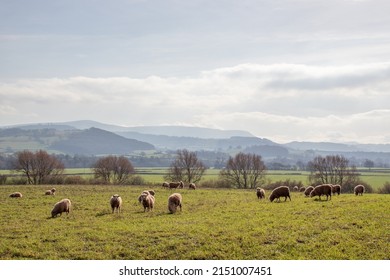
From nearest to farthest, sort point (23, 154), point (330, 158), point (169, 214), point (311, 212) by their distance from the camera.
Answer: point (311, 212), point (169, 214), point (23, 154), point (330, 158)

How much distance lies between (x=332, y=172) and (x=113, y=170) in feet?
180

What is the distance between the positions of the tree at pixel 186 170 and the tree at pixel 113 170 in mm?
10408

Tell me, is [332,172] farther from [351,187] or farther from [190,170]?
[190,170]

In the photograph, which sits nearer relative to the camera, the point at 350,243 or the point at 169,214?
the point at 350,243

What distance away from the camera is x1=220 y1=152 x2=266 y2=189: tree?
8862cm

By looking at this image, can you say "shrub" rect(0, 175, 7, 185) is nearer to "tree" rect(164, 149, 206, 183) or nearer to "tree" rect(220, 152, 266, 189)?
"tree" rect(164, 149, 206, 183)

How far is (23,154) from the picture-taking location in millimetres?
87312

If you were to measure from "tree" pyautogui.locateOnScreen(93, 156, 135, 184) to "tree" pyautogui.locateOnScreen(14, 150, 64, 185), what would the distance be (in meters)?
9.40

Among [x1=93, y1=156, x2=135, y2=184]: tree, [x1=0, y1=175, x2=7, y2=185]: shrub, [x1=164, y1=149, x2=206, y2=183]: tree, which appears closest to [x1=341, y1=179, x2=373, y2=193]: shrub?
[x1=164, y1=149, x2=206, y2=183]: tree

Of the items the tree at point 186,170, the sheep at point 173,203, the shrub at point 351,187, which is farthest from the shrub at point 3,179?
the shrub at point 351,187

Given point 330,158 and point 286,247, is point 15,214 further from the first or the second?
point 330,158

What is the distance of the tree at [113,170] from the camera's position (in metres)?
89.8
